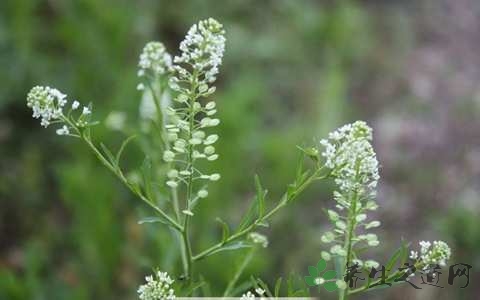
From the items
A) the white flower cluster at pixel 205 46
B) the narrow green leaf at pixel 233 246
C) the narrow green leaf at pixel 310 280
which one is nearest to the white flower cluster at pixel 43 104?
the white flower cluster at pixel 205 46

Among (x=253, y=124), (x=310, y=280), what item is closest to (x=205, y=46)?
(x=310, y=280)

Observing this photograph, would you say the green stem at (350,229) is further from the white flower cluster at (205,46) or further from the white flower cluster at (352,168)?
the white flower cluster at (205,46)

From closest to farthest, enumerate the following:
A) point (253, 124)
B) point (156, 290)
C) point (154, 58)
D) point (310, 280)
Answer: point (156, 290) → point (310, 280) → point (154, 58) → point (253, 124)

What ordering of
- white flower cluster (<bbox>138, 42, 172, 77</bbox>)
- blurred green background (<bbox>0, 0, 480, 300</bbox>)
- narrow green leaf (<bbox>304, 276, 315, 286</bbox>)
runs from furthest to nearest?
blurred green background (<bbox>0, 0, 480, 300</bbox>)
white flower cluster (<bbox>138, 42, 172, 77</bbox>)
narrow green leaf (<bbox>304, 276, 315, 286</bbox>)

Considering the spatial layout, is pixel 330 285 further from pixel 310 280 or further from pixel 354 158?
pixel 354 158

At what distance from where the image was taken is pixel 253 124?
2.73 meters

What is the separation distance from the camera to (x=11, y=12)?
2955mm

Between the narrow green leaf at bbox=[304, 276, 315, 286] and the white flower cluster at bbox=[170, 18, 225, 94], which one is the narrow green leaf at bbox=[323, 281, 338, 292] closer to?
the narrow green leaf at bbox=[304, 276, 315, 286]

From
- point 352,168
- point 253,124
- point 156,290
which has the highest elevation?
point 253,124

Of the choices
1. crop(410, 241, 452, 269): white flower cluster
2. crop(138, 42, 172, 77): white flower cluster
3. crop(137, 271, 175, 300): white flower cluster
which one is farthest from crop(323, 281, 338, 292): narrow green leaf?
crop(138, 42, 172, 77): white flower cluster

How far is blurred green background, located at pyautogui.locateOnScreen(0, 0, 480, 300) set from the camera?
240cm

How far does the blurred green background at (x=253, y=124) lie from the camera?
240 cm

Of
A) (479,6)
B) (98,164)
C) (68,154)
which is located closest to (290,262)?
(98,164)

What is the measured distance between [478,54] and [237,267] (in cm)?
339
